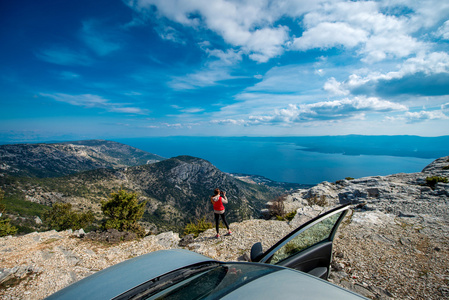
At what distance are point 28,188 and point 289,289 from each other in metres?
97.0

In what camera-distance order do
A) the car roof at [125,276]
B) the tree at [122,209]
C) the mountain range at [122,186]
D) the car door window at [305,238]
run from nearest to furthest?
1. the car roof at [125,276]
2. the car door window at [305,238]
3. the tree at [122,209]
4. the mountain range at [122,186]

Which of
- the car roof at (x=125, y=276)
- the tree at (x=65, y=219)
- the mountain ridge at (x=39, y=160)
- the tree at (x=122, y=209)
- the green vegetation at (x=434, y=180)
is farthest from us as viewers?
the mountain ridge at (x=39, y=160)

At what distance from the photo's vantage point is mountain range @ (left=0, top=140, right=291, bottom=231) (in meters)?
61.8

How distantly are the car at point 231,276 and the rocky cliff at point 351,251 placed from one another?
218 cm

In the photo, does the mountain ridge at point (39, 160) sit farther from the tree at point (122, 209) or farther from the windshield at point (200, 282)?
the windshield at point (200, 282)

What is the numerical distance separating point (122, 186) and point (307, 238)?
110 feet

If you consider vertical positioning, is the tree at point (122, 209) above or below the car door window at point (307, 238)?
below

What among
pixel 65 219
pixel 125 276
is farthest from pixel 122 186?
pixel 125 276

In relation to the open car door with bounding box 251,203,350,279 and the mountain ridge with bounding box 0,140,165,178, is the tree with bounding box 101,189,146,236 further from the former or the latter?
the mountain ridge with bounding box 0,140,165,178

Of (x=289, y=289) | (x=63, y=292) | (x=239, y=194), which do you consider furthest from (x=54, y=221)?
(x=239, y=194)

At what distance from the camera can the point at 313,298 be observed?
1.41 metres

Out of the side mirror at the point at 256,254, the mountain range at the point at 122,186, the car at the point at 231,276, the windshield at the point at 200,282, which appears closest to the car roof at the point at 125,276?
the car at the point at 231,276

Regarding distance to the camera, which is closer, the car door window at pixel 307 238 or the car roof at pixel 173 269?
the car roof at pixel 173 269

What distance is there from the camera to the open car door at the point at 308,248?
8.48ft
